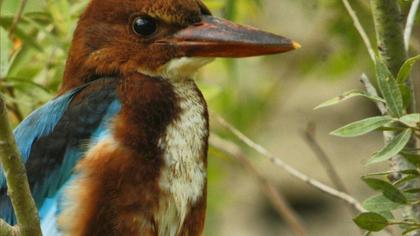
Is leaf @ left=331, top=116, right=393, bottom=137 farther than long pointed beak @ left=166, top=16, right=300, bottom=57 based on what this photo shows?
No

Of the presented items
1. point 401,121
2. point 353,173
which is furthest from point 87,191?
point 353,173

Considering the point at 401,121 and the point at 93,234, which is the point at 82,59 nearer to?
the point at 93,234

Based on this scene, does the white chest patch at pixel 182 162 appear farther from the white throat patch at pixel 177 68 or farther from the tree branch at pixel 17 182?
the tree branch at pixel 17 182

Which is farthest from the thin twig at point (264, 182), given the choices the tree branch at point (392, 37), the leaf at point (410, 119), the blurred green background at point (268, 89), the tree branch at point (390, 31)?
the leaf at point (410, 119)

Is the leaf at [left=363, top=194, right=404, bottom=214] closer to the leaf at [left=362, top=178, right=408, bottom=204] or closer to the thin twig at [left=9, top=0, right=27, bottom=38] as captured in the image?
the leaf at [left=362, top=178, right=408, bottom=204]

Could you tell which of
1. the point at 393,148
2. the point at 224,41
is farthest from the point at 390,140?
the point at 224,41

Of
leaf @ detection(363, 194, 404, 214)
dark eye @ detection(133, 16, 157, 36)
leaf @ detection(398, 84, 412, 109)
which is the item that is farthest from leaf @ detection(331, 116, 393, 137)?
dark eye @ detection(133, 16, 157, 36)

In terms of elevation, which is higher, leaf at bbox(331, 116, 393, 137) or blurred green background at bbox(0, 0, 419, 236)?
leaf at bbox(331, 116, 393, 137)

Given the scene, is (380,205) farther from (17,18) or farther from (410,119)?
(17,18)
